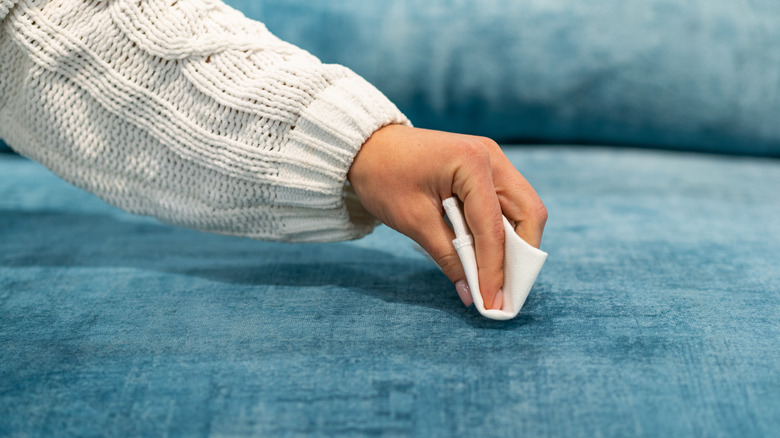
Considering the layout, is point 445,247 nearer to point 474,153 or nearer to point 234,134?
point 474,153

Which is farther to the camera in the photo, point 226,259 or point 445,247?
point 226,259

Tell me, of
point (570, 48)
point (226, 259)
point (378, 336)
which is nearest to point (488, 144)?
point (378, 336)

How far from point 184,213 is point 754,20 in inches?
33.9

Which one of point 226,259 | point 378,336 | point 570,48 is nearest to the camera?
point 378,336

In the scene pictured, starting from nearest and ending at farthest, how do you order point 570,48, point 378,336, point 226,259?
point 378,336, point 226,259, point 570,48

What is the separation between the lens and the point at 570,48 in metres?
0.97

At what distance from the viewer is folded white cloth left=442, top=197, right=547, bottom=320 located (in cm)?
50

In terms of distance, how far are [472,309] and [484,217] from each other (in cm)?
9

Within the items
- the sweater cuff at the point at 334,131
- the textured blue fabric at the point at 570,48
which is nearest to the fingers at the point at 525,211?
the sweater cuff at the point at 334,131

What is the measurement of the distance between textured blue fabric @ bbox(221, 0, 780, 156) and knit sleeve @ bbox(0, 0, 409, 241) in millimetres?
393

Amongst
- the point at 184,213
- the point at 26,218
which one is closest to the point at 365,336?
the point at 184,213

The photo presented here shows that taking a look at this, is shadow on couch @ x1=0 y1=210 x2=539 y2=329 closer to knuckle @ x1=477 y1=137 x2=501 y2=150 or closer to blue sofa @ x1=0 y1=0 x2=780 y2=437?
blue sofa @ x1=0 y1=0 x2=780 y2=437

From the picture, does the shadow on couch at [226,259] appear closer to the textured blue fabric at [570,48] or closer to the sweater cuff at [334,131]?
the sweater cuff at [334,131]

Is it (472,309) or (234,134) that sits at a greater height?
(234,134)
